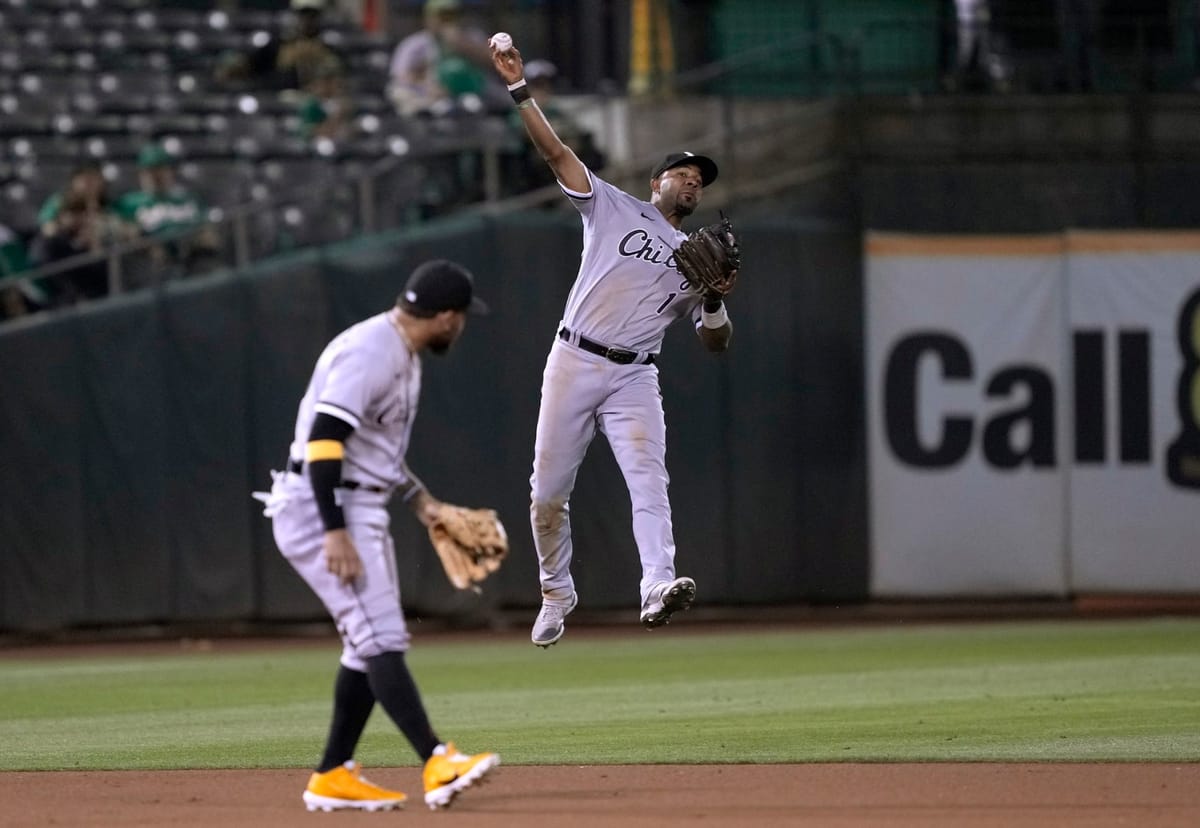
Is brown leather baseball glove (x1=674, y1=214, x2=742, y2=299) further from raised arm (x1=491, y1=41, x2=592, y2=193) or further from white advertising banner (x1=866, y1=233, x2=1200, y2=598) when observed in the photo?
white advertising banner (x1=866, y1=233, x2=1200, y2=598)

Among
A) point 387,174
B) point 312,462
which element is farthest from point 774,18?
point 312,462

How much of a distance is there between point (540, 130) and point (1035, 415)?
8.60 m

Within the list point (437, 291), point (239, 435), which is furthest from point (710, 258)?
point (239, 435)

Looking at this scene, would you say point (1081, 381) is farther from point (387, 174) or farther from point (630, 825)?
point (630, 825)

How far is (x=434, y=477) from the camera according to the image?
15.0m

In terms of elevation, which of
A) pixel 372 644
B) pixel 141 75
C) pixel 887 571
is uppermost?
pixel 141 75

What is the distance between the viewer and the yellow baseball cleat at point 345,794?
675cm

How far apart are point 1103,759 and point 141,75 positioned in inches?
483

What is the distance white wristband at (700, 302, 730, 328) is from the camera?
326 inches

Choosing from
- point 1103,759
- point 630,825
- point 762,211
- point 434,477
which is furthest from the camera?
point 762,211

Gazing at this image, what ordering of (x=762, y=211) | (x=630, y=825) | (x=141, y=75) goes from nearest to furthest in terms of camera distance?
1. (x=630, y=825)
2. (x=762, y=211)
3. (x=141, y=75)

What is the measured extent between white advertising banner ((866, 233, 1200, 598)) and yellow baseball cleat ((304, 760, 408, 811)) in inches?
364

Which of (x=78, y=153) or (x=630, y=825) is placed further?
(x=78, y=153)

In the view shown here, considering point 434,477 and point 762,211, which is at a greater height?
point 762,211
